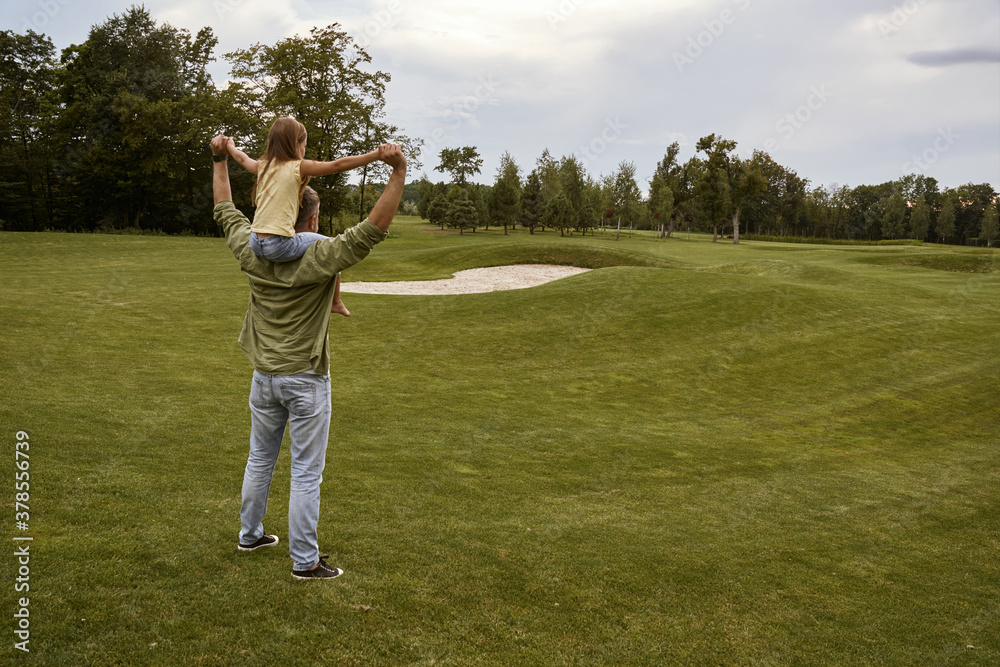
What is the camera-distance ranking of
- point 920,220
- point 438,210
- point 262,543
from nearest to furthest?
point 262,543 → point 438,210 → point 920,220

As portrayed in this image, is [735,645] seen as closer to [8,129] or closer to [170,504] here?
[170,504]

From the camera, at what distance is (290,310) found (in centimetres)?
449

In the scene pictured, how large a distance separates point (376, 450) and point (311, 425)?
4.14 m

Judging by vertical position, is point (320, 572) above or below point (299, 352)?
below

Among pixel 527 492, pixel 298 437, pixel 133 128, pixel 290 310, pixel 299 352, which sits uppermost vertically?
pixel 133 128

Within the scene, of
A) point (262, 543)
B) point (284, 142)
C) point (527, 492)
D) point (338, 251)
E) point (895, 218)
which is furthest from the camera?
point (895, 218)

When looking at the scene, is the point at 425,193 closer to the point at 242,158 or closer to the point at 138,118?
the point at 138,118

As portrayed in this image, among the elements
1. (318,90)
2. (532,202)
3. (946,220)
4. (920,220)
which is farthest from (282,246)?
(946,220)

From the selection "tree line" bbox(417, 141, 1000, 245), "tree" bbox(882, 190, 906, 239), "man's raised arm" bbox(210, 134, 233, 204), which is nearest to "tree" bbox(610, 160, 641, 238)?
"tree line" bbox(417, 141, 1000, 245)

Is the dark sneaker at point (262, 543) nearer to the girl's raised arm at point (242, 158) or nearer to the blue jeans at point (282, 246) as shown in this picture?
the blue jeans at point (282, 246)

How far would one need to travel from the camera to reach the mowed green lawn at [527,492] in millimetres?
4211

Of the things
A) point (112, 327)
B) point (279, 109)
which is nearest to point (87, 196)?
point (279, 109)

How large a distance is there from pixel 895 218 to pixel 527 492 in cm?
13192

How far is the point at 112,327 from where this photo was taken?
1551 cm
